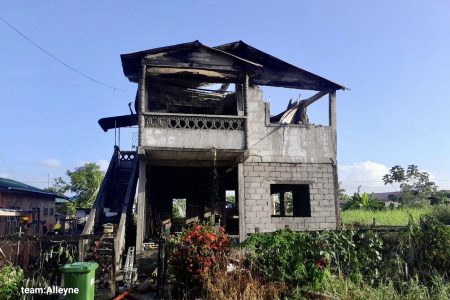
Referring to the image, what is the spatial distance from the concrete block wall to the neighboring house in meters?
10.6

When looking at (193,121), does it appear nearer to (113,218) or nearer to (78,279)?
(113,218)

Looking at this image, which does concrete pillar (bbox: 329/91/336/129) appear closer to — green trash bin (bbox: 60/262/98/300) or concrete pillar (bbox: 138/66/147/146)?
concrete pillar (bbox: 138/66/147/146)

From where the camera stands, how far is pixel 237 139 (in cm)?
1191

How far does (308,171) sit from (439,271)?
6119mm

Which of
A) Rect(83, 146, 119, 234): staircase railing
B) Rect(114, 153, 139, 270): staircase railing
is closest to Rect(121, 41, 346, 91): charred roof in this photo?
Rect(114, 153, 139, 270): staircase railing

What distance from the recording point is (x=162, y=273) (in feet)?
25.3

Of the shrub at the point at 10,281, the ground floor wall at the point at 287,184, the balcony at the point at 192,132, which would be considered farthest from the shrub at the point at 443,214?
the shrub at the point at 10,281

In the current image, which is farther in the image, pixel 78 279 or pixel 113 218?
pixel 113 218

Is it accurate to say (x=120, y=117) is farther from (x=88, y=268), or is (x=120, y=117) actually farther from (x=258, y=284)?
(x=258, y=284)

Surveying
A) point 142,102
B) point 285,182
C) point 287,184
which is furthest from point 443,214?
point 142,102

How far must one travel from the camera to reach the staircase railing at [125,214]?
10.3 metres

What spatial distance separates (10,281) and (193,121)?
6.86 meters

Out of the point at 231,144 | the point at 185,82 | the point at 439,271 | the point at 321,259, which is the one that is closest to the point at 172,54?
the point at 185,82

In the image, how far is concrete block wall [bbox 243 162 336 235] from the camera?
1243 cm
